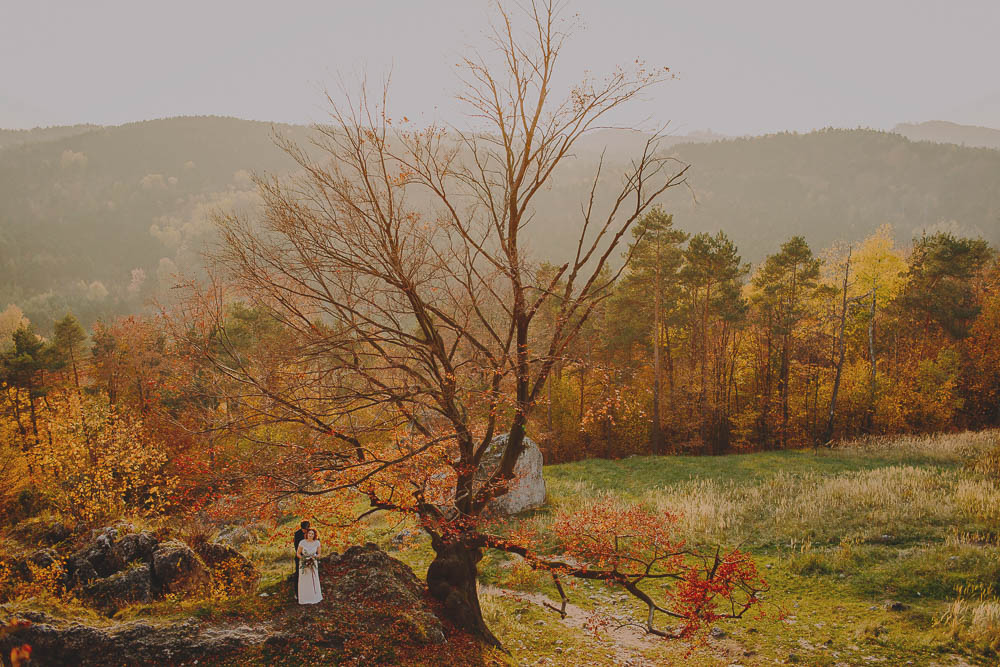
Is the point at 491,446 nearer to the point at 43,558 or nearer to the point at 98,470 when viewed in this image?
the point at 43,558

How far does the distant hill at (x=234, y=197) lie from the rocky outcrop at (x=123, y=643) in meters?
81.6

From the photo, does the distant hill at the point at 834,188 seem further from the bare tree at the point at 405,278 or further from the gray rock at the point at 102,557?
the gray rock at the point at 102,557

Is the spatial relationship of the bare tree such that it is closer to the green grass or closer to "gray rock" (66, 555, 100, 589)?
the green grass

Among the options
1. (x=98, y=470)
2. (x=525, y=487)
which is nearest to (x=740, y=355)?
(x=525, y=487)

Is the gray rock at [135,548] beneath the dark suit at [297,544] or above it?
beneath

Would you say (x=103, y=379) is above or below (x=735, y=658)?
above

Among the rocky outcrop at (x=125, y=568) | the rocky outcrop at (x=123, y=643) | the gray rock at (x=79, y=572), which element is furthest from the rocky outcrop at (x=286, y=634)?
the gray rock at (x=79, y=572)

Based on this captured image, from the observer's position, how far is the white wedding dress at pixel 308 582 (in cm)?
743

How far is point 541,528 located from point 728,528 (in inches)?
228

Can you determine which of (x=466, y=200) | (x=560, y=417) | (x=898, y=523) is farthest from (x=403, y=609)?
(x=560, y=417)

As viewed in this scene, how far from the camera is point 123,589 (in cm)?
909

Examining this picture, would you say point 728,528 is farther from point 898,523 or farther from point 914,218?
point 914,218

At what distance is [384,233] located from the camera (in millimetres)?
7199

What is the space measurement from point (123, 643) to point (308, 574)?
221cm
